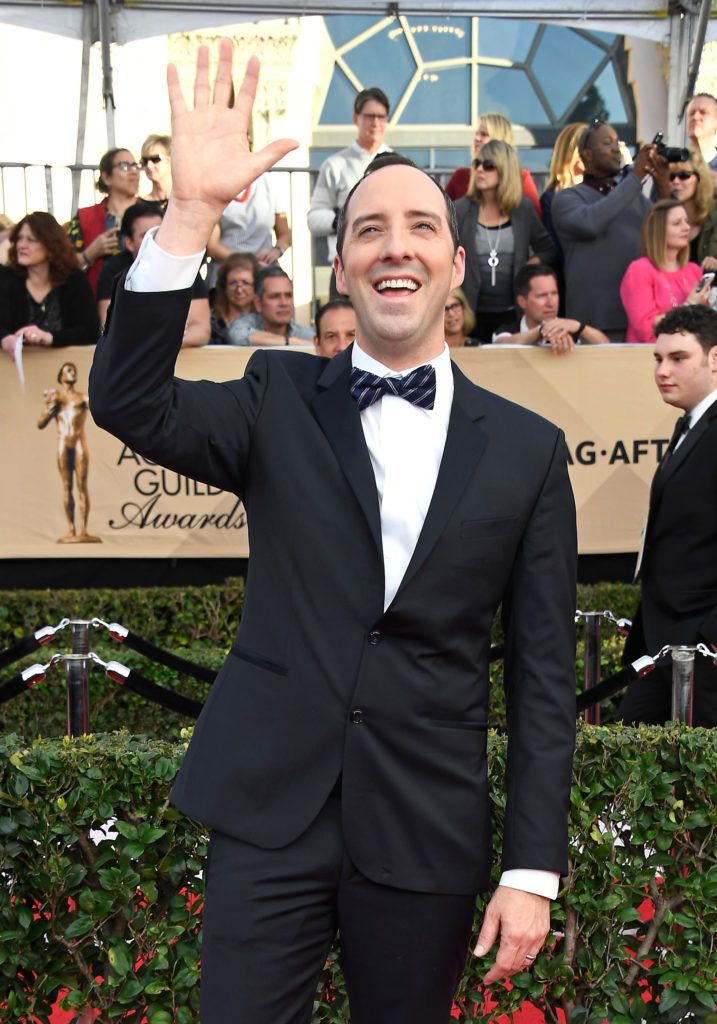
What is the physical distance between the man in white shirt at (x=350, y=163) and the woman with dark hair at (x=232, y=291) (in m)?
0.92

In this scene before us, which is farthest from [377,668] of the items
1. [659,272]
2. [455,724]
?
[659,272]

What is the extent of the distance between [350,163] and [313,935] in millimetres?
7589

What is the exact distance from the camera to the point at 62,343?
25.1 ft

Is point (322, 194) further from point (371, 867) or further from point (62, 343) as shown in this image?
point (371, 867)

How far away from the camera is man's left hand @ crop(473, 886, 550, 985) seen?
2.28m

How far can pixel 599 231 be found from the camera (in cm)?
831

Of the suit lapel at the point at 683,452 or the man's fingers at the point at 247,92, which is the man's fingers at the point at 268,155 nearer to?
the man's fingers at the point at 247,92

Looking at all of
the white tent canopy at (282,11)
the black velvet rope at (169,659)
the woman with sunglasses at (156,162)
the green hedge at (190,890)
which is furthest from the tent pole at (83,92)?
the green hedge at (190,890)

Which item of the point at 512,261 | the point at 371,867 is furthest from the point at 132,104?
the point at 371,867

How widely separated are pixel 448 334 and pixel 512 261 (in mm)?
794

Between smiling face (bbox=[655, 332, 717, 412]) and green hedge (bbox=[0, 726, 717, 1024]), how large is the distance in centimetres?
241

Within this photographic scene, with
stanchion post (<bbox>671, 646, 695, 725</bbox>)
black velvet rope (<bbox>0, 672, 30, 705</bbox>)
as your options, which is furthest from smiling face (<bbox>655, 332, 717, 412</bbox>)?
black velvet rope (<bbox>0, 672, 30, 705</bbox>)

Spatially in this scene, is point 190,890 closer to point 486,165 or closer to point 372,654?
point 372,654

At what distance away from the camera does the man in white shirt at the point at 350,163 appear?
900cm
